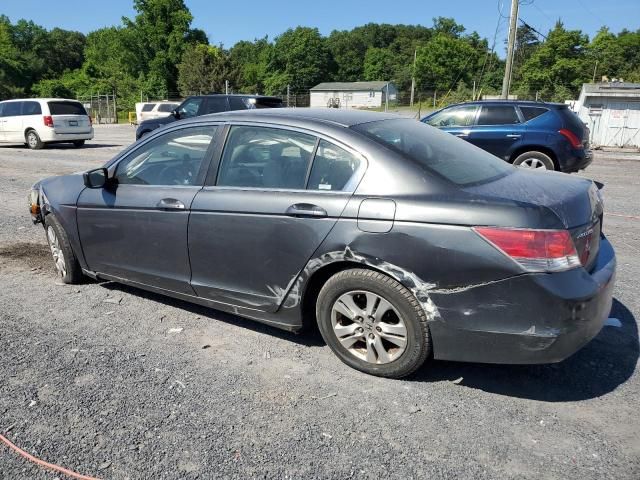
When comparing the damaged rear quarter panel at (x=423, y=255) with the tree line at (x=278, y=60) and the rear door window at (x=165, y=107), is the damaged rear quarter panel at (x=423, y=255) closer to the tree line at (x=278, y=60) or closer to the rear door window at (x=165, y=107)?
the rear door window at (x=165, y=107)

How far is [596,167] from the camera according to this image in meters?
14.5

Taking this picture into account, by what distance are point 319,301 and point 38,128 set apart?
58.3 ft

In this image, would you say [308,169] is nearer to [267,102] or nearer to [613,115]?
[267,102]

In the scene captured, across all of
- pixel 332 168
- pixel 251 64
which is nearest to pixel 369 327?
pixel 332 168

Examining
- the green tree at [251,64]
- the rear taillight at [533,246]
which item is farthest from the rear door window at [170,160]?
the green tree at [251,64]

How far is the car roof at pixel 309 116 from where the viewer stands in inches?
137

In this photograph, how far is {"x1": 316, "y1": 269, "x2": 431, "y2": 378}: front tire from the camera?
2.94 meters

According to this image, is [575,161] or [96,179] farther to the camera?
[575,161]

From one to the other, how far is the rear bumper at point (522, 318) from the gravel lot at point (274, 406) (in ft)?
1.14

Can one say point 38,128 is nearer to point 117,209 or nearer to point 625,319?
point 117,209

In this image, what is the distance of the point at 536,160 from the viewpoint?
1044 cm

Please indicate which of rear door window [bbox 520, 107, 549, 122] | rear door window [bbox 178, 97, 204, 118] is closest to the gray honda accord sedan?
rear door window [bbox 520, 107, 549, 122]

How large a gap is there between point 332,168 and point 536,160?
844cm

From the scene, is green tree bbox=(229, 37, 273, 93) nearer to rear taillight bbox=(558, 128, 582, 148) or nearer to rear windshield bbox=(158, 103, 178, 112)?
rear windshield bbox=(158, 103, 178, 112)
